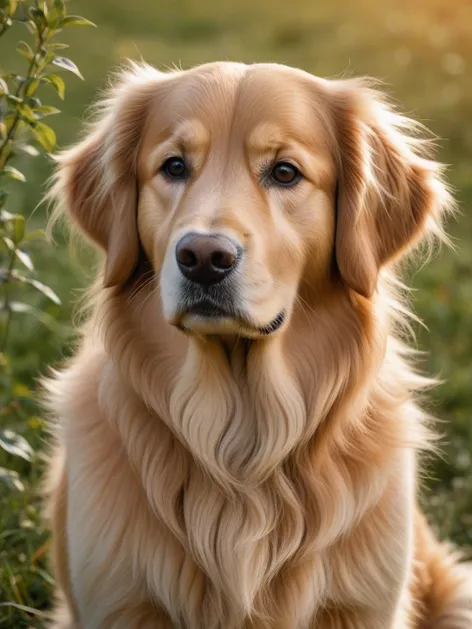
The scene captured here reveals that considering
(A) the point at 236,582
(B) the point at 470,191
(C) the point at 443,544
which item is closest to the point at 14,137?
(A) the point at 236,582

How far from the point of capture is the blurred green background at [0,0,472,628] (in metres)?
4.41

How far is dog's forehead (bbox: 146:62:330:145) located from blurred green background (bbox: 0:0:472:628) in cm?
66

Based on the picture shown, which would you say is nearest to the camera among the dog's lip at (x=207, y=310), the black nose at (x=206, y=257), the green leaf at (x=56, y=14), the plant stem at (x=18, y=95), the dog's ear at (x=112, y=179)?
the black nose at (x=206, y=257)

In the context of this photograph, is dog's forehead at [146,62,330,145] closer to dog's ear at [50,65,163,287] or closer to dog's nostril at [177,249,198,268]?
dog's ear at [50,65,163,287]

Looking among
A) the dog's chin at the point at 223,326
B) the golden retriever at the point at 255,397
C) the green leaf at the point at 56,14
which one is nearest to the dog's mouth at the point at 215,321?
the dog's chin at the point at 223,326

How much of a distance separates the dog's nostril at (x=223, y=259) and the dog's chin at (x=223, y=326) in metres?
0.17

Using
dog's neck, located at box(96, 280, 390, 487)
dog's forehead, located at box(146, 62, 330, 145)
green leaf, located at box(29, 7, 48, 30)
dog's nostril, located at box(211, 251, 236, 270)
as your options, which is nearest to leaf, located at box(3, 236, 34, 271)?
dog's neck, located at box(96, 280, 390, 487)

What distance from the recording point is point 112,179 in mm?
3262

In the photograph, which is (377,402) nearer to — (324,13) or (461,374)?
(461,374)

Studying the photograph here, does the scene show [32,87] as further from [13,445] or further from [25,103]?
[13,445]

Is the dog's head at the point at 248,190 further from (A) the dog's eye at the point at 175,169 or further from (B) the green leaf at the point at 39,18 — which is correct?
(B) the green leaf at the point at 39,18

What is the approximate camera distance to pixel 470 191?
8.17 m

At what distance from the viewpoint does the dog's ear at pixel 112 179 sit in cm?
320

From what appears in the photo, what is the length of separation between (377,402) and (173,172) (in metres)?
1.01
